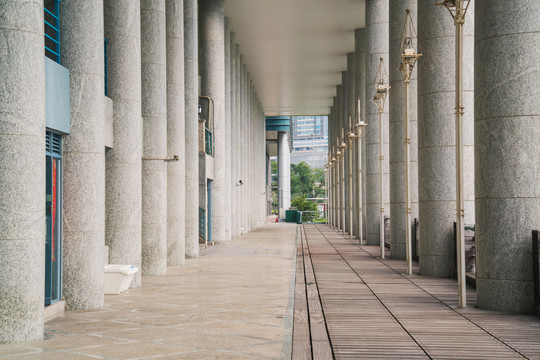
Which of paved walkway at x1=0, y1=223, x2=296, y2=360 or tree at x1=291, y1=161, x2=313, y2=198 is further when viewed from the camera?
tree at x1=291, y1=161, x2=313, y2=198

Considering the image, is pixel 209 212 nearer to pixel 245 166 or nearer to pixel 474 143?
pixel 245 166

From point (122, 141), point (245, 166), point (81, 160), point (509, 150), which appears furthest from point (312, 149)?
point (509, 150)

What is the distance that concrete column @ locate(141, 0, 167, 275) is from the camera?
16266 millimetres

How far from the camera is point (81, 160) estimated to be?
10703 millimetres

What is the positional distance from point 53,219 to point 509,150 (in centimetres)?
704

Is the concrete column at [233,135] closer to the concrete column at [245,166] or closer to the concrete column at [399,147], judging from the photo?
the concrete column at [245,166]

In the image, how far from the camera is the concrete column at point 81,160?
1068 centimetres

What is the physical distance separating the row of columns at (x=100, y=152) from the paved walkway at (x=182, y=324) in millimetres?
665

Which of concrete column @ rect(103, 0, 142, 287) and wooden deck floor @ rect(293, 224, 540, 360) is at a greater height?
concrete column @ rect(103, 0, 142, 287)

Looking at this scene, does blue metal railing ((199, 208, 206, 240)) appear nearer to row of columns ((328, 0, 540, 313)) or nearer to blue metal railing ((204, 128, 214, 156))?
blue metal railing ((204, 128, 214, 156))

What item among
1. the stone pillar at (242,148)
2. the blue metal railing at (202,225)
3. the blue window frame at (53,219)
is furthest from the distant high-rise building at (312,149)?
the blue window frame at (53,219)

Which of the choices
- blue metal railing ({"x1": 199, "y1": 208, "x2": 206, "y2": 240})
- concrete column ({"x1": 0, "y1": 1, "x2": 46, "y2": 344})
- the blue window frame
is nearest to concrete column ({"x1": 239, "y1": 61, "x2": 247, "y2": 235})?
blue metal railing ({"x1": 199, "y1": 208, "x2": 206, "y2": 240})

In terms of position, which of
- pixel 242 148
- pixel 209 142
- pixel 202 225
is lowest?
pixel 202 225

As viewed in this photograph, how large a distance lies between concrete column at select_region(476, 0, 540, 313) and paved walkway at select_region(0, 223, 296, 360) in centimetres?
330
